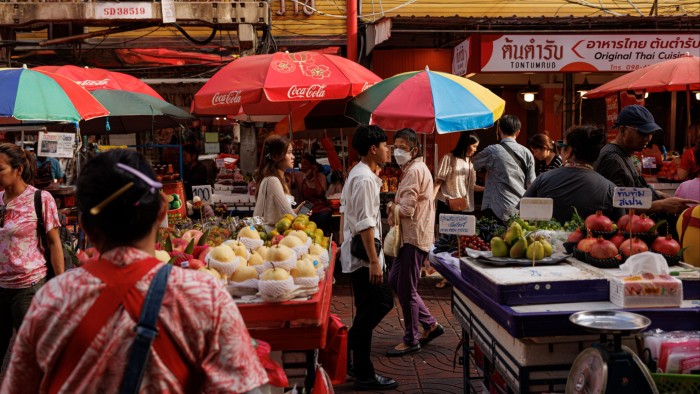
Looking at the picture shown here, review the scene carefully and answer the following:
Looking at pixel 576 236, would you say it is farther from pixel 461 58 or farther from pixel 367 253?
pixel 461 58

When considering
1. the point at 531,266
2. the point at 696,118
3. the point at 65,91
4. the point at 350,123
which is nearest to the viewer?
the point at 531,266

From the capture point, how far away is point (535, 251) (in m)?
4.19

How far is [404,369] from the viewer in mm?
6469

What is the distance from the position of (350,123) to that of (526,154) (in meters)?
3.25

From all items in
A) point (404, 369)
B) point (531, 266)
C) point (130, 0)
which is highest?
point (130, 0)

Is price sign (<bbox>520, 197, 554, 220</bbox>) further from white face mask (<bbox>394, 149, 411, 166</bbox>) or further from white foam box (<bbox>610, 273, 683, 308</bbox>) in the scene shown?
white face mask (<bbox>394, 149, 411, 166</bbox>)

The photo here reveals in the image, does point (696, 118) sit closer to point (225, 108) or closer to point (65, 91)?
point (225, 108)

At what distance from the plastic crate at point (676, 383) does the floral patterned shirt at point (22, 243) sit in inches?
163

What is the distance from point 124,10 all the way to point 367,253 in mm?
8138

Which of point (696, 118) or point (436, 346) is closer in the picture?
point (436, 346)

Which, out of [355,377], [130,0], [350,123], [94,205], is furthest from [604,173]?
[130,0]

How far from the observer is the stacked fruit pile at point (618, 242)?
4.11 metres

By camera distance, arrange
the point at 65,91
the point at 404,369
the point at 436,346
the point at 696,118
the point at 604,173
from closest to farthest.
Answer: the point at 604,173 → the point at 404,369 → the point at 436,346 → the point at 65,91 → the point at 696,118

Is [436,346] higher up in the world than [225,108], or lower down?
lower down
